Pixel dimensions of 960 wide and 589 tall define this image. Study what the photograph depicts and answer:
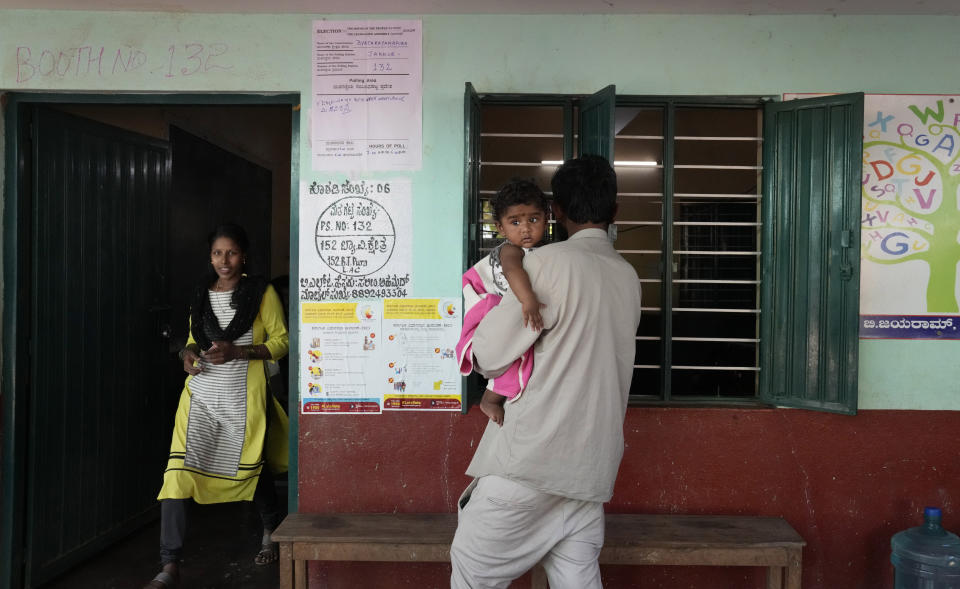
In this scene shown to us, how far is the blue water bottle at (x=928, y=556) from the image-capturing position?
2889 millimetres

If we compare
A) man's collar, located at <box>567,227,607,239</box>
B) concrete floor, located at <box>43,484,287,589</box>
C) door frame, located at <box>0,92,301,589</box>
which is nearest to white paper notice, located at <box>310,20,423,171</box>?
door frame, located at <box>0,92,301,589</box>

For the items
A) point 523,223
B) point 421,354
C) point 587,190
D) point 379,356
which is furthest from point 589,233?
point 379,356

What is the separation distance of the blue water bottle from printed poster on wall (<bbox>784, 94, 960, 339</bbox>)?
94 cm

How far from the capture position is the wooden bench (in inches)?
109

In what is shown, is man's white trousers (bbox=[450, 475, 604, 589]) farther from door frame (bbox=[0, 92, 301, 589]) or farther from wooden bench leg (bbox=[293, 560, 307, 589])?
door frame (bbox=[0, 92, 301, 589])

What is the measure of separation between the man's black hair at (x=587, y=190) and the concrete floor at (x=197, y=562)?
106 inches

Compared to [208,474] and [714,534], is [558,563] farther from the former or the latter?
[208,474]

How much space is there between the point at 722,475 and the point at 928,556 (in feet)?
2.96

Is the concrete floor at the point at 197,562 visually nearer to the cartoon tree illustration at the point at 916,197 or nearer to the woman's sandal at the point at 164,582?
the woman's sandal at the point at 164,582

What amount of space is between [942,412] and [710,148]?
14.2 feet

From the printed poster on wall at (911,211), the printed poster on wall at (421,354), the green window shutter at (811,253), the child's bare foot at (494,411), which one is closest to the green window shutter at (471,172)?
the printed poster on wall at (421,354)

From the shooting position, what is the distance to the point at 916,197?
3086mm

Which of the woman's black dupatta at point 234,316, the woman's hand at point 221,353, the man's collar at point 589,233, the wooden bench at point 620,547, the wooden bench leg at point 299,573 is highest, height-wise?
the man's collar at point 589,233

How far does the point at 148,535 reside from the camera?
4145mm
